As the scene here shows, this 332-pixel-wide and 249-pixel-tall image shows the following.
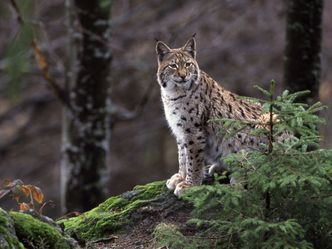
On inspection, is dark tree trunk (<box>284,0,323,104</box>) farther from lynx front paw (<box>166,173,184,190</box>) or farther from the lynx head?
lynx front paw (<box>166,173,184,190</box>)

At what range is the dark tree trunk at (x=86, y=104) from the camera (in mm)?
9734

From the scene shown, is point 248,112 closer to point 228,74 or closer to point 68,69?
point 68,69

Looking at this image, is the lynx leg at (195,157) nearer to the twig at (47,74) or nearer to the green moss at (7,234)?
the green moss at (7,234)

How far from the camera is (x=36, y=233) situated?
5070 mm

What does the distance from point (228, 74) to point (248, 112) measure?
9955mm

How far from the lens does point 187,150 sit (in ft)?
21.4

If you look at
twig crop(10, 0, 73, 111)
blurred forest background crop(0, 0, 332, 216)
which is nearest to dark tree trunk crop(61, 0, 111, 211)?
twig crop(10, 0, 73, 111)

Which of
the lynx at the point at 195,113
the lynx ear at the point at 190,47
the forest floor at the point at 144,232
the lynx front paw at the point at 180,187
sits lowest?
the forest floor at the point at 144,232

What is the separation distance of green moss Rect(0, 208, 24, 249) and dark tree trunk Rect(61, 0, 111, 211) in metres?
4.90

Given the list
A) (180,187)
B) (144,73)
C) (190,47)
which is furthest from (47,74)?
(144,73)

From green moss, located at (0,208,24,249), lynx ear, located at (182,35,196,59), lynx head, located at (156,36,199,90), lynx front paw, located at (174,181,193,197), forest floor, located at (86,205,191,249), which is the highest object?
lynx ear, located at (182,35,196,59)

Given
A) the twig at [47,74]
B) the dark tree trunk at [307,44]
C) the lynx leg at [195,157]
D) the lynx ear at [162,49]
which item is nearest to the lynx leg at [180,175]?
the lynx leg at [195,157]

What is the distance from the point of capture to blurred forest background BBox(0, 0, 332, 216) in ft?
49.6

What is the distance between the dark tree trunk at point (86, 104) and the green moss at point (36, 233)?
466cm
